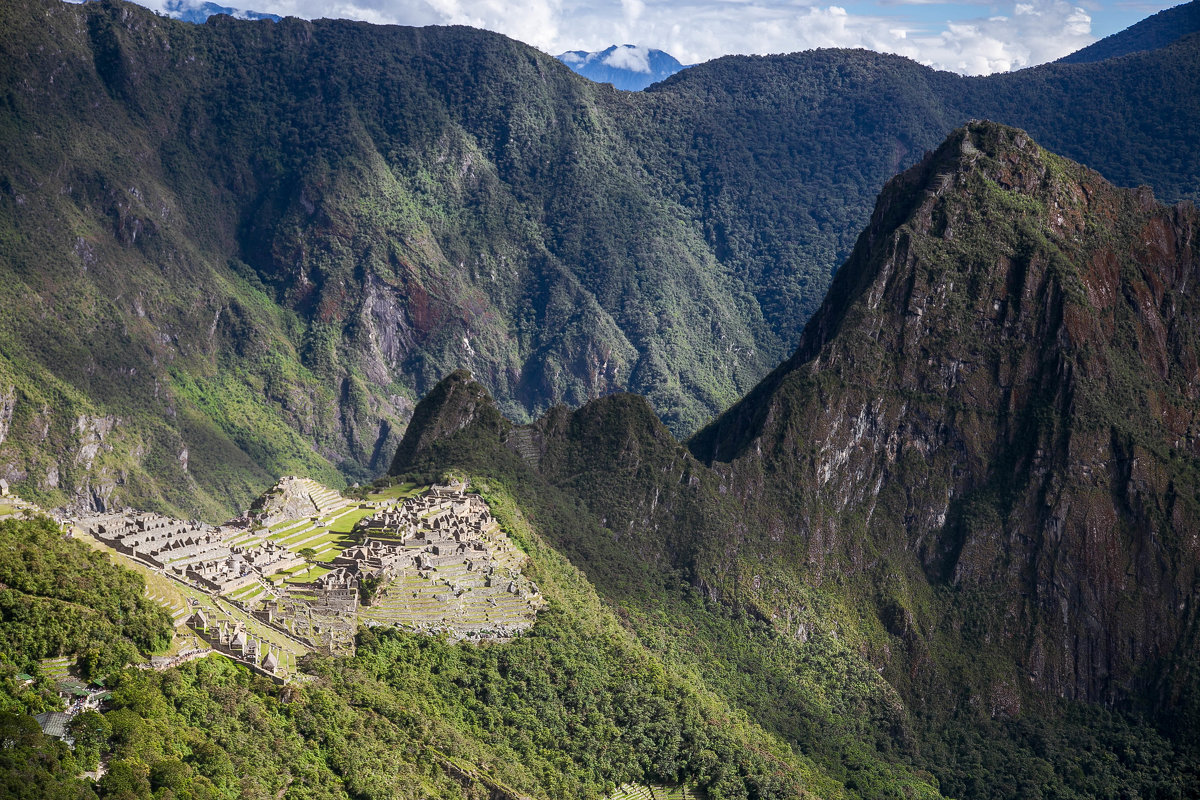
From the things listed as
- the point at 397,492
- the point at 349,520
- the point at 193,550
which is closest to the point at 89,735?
the point at 193,550

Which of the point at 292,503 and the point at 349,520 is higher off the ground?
the point at 292,503

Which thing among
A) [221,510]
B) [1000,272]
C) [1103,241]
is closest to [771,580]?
[1000,272]

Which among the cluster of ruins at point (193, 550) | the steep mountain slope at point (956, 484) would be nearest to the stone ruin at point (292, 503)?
the cluster of ruins at point (193, 550)

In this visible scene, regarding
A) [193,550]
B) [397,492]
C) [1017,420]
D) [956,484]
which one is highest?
[1017,420]

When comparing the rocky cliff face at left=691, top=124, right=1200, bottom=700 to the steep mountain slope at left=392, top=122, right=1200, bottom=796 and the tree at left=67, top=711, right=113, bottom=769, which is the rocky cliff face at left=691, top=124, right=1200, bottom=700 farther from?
the tree at left=67, top=711, right=113, bottom=769

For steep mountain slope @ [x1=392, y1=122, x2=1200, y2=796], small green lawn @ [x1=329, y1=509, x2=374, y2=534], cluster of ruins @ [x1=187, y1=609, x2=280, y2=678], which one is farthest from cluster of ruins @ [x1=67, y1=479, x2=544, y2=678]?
steep mountain slope @ [x1=392, y1=122, x2=1200, y2=796]

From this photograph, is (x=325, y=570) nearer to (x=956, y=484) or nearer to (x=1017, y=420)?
(x=956, y=484)
